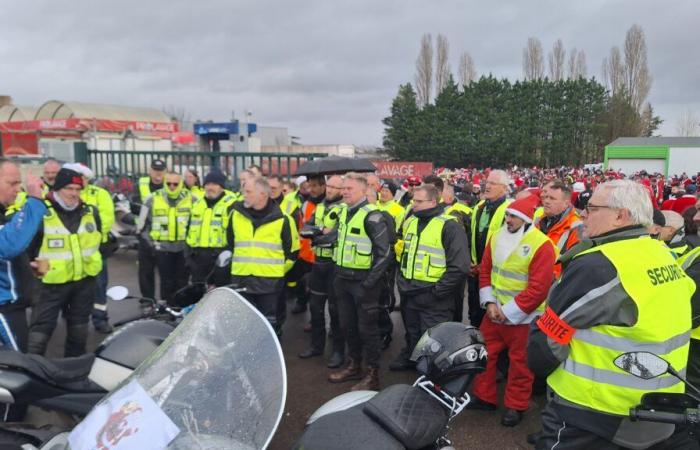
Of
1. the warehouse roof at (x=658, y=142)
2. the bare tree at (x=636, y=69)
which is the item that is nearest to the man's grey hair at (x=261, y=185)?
the warehouse roof at (x=658, y=142)

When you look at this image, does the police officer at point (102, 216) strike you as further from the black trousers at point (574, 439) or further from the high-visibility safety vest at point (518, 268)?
the black trousers at point (574, 439)

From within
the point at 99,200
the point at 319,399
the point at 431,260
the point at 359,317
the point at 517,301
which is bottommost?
the point at 319,399

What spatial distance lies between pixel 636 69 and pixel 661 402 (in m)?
60.0

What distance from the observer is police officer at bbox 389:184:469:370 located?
14.0 ft

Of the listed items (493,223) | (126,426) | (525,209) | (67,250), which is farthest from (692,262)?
(67,250)

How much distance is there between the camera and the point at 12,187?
3594mm

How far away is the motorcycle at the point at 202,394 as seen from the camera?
66.9 inches

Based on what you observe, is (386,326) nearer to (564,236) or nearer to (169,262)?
(564,236)

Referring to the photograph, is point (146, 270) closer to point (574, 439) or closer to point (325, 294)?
point (325, 294)

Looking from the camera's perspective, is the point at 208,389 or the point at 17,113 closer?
the point at 208,389

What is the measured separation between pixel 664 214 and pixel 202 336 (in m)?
4.35

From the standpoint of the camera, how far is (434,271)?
433 cm

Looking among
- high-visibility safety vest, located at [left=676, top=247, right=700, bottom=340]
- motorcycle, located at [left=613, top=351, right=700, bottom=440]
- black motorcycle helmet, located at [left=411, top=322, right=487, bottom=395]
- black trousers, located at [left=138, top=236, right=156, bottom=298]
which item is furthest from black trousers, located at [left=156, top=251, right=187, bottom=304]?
motorcycle, located at [left=613, top=351, right=700, bottom=440]

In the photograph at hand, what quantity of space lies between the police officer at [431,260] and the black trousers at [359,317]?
34cm
